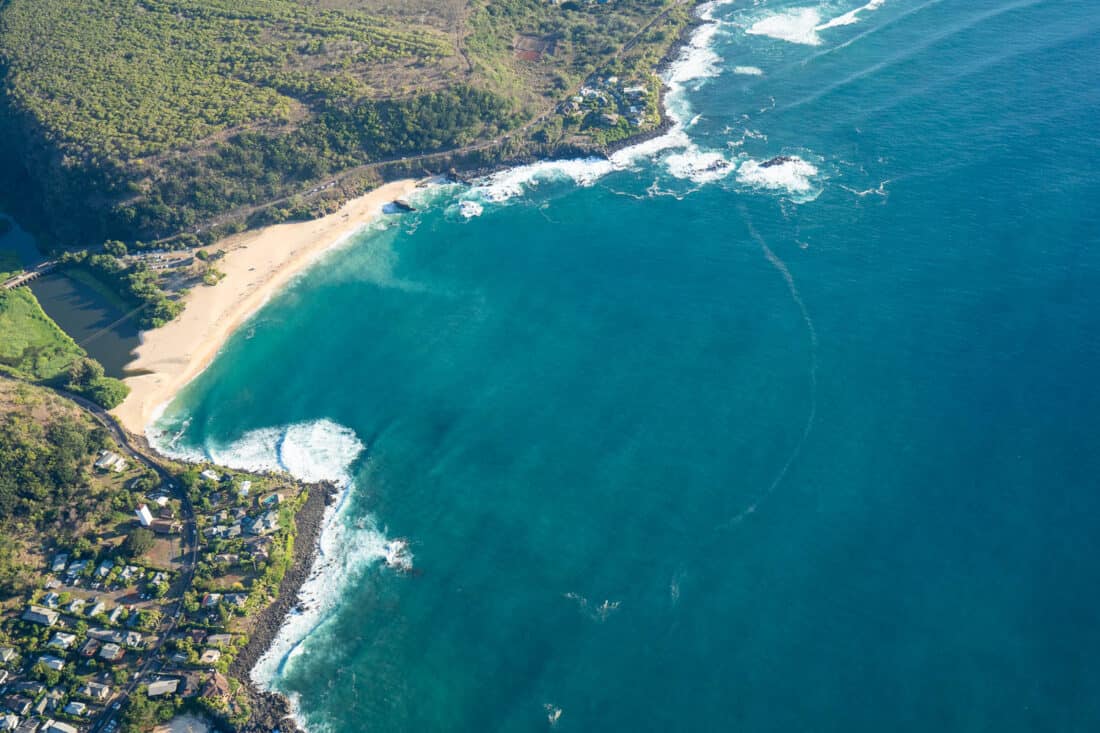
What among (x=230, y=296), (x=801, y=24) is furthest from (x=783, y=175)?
(x=230, y=296)

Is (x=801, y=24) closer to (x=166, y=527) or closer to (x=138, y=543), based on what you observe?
(x=166, y=527)

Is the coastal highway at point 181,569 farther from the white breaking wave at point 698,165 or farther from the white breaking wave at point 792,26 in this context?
the white breaking wave at point 792,26

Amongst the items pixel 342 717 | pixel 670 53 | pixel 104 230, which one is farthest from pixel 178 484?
pixel 670 53

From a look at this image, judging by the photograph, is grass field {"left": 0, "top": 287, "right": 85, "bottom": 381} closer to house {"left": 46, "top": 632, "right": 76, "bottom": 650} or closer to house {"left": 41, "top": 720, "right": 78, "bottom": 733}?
house {"left": 46, "top": 632, "right": 76, "bottom": 650}

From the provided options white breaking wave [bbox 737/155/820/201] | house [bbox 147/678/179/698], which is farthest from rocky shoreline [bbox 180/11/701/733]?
white breaking wave [bbox 737/155/820/201]

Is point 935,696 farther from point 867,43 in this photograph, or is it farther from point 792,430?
point 867,43
